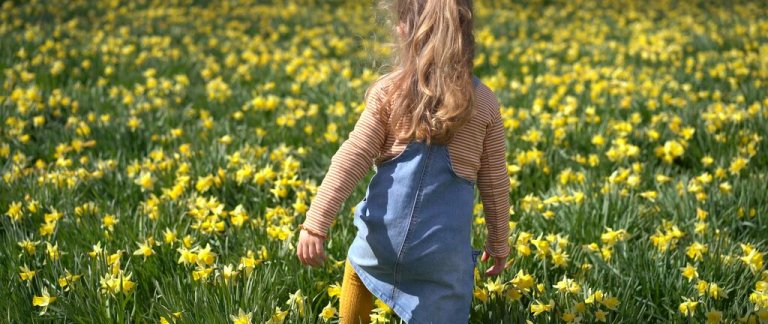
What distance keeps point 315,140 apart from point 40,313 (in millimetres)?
2116

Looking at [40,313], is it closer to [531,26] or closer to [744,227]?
[744,227]

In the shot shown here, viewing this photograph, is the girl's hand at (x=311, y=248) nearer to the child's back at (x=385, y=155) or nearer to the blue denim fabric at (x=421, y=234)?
the child's back at (x=385, y=155)

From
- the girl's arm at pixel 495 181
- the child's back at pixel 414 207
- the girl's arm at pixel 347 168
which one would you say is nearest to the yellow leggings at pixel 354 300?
the child's back at pixel 414 207

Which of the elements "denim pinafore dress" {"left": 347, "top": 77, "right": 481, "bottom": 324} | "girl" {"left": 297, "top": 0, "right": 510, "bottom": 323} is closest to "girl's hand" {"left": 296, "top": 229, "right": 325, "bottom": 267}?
"girl" {"left": 297, "top": 0, "right": 510, "bottom": 323}

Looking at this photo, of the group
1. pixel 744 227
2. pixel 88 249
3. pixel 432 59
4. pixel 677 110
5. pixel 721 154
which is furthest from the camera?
pixel 677 110

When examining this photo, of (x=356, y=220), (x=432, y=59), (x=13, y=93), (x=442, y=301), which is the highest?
(x=432, y=59)

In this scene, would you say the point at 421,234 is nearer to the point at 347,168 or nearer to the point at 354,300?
the point at 347,168

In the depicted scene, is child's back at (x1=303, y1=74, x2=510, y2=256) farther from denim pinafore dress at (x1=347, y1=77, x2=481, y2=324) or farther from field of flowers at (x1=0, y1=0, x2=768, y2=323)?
field of flowers at (x1=0, y1=0, x2=768, y2=323)

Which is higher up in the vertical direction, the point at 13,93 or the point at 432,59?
the point at 432,59

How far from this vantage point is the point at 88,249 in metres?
2.77

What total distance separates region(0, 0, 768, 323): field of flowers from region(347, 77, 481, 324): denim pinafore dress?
26 centimetres

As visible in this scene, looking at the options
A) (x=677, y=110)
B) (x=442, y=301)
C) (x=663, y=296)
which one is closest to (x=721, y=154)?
(x=677, y=110)

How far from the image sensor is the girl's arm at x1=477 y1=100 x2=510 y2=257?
2.04 m

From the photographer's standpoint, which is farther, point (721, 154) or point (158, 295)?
point (721, 154)
